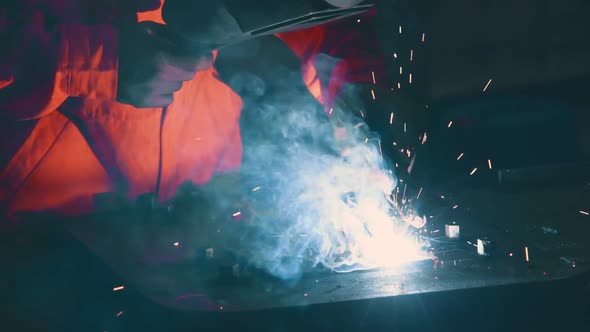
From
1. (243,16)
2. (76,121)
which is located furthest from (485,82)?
(76,121)

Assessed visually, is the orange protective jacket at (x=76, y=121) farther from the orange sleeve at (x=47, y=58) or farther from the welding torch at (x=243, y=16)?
the welding torch at (x=243, y=16)

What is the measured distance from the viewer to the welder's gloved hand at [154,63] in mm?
2568

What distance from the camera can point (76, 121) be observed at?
4.57 metres

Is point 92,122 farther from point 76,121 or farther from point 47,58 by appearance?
A: point 47,58

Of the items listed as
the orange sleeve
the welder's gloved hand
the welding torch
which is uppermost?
the orange sleeve

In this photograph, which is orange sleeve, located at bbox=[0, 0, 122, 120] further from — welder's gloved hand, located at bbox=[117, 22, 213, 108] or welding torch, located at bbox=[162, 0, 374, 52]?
welding torch, located at bbox=[162, 0, 374, 52]

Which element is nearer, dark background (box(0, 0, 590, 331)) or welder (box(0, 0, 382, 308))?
welder (box(0, 0, 382, 308))

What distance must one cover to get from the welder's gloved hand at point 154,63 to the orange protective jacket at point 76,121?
1.09 meters

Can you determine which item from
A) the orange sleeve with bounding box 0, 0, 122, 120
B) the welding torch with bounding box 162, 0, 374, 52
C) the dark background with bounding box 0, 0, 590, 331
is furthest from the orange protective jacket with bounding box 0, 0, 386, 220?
the welding torch with bounding box 162, 0, 374, 52

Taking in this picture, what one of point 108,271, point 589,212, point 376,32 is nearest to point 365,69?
point 376,32

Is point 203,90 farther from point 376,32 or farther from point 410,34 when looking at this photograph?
point 410,34

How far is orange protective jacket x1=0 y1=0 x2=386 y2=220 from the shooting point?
14.5 feet

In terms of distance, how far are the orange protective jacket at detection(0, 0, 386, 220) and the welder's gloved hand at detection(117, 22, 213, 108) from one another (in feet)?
3.57

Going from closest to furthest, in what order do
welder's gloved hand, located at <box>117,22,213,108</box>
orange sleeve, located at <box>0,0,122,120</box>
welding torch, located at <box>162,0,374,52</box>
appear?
welding torch, located at <box>162,0,374,52</box> < welder's gloved hand, located at <box>117,22,213,108</box> < orange sleeve, located at <box>0,0,122,120</box>
